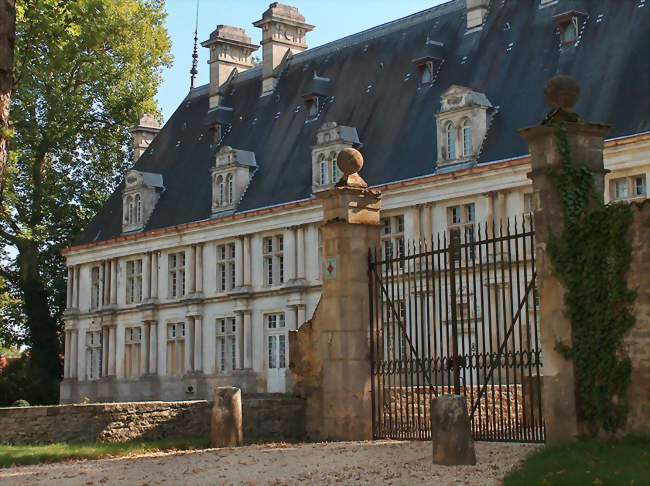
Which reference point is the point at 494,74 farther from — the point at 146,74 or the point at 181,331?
the point at 146,74

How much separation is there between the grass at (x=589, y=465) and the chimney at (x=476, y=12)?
24.7m

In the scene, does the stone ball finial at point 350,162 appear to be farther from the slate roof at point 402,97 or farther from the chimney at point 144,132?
the chimney at point 144,132

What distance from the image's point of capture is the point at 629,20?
99.6ft

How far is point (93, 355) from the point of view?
1800 inches

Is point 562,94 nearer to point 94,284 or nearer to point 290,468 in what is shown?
point 290,468

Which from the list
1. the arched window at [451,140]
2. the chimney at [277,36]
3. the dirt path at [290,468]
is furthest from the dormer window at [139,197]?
the dirt path at [290,468]

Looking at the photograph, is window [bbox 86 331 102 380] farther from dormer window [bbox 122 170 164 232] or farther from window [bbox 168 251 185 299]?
window [bbox 168 251 185 299]

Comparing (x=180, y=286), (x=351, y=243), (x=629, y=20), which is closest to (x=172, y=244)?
(x=180, y=286)

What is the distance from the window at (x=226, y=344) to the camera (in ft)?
130

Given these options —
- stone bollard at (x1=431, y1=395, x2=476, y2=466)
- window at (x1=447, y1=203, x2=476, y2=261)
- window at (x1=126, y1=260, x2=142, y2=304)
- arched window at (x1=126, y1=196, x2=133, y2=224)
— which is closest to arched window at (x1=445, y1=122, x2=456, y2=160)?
window at (x1=447, y1=203, x2=476, y2=261)

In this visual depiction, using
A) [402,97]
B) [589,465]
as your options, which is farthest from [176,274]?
[589,465]

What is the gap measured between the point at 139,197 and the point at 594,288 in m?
33.6

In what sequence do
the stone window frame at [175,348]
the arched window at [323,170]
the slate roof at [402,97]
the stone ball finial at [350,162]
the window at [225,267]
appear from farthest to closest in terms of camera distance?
the stone window frame at [175,348] < the window at [225,267] < the arched window at [323,170] < the slate roof at [402,97] < the stone ball finial at [350,162]

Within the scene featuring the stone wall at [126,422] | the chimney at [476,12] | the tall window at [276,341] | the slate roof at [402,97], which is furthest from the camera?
the tall window at [276,341]
